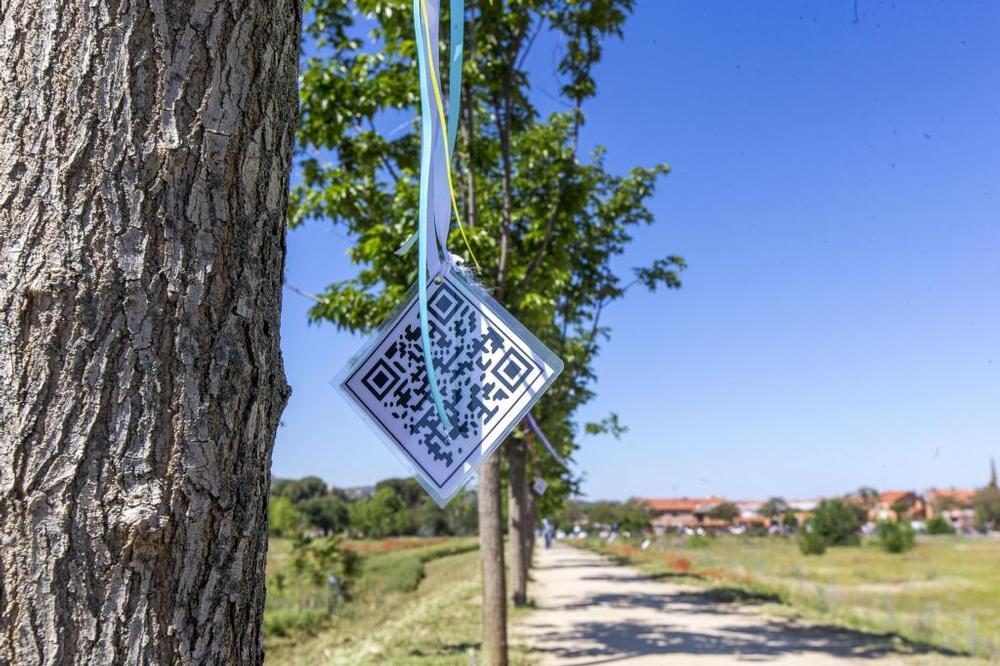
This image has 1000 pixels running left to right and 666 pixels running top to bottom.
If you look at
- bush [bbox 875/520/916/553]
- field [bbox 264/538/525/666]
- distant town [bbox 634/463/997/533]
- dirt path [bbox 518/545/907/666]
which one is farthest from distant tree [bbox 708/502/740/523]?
dirt path [bbox 518/545/907/666]

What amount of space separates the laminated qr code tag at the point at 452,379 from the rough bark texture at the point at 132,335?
38cm

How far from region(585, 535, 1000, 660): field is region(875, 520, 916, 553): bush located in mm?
581

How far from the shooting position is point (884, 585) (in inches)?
1008

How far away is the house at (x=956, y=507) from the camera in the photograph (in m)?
61.0

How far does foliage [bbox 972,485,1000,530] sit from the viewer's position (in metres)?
50.6

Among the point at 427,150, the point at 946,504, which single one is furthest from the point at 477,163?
the point at 946,504

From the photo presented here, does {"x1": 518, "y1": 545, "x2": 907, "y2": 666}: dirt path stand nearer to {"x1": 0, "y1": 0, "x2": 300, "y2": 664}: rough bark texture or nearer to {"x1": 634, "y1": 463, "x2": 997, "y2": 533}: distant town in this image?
{"x1": 0, "y1": 0, "x2": 300, "y2": 664}: rough bark texture

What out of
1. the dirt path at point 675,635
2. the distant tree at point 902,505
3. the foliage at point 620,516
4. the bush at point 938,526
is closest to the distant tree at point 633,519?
the foliage at point 620,516

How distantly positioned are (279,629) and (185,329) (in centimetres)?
1489

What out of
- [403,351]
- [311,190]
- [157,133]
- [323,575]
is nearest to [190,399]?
[157,133]

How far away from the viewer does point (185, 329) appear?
1526mm

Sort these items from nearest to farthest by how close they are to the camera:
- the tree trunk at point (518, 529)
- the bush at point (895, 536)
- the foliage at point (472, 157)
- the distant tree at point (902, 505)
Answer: the foliage at point (472, 157)
the tree trunk at point (518, 529)
the bush at point (895, 536)
the distant tree at point (902, 505)

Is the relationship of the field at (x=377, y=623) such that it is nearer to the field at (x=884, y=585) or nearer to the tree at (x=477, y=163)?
the tree at (x=477, y=163)

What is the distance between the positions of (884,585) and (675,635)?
16268 millimetres
